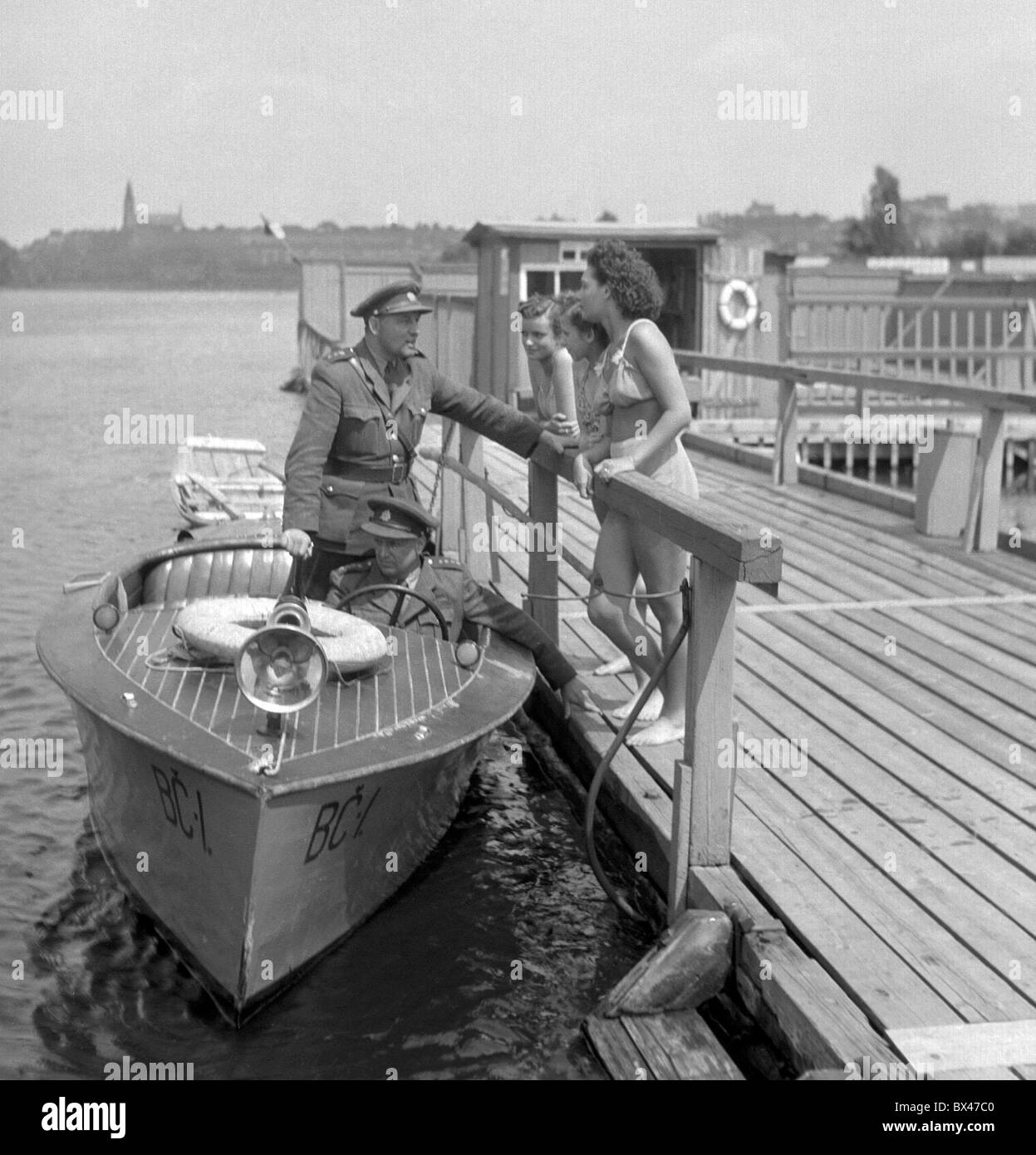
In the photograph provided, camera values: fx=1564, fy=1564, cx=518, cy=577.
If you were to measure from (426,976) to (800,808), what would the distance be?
1.41 m

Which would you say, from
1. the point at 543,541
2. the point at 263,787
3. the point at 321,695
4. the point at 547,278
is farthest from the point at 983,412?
the point at 547,278

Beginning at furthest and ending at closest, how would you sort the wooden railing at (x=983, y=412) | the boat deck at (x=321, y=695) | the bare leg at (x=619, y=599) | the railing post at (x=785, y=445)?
the railing post at (x=785, y=445) < the wooden railing at (x=983, y=412) < the bare leg at (x=619, y=599) < the boat deck at (x=321, y=695)

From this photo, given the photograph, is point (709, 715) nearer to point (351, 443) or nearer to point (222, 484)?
point (351, 443)

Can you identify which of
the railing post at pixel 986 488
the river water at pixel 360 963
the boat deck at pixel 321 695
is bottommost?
the river water at pixel 360 963

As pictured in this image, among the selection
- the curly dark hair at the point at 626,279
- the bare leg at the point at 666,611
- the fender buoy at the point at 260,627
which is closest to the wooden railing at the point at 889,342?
the bare leg at the point at 666,611

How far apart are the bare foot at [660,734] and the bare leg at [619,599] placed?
0.79ft

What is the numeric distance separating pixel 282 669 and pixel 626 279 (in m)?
1.94

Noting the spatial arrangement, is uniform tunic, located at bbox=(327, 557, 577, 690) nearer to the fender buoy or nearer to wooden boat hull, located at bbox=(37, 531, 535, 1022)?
wooden boat hull, located at bbox=(37, 531, 535, 1022)

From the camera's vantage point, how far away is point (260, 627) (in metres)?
5.31

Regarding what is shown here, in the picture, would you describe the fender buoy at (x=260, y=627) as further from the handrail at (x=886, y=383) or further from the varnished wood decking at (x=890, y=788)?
the handrail at (x=886, y=383)

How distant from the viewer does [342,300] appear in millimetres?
34375

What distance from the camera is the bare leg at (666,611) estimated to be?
5.71m

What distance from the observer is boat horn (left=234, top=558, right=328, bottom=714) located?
4.68 metres

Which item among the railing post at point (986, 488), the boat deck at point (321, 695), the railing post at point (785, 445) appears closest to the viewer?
→ the boat deck at point (321, 695)
